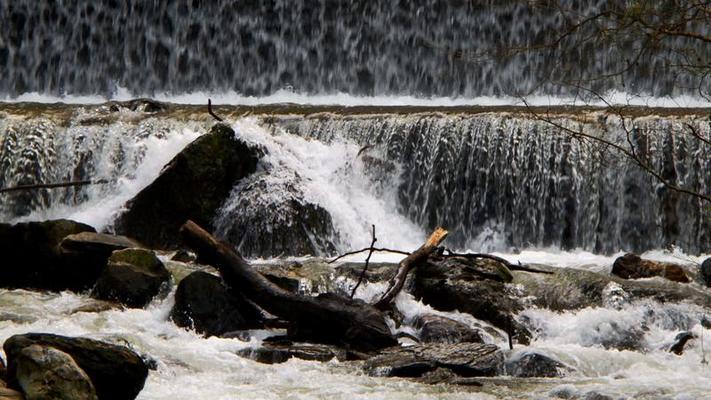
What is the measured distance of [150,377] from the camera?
331 inches

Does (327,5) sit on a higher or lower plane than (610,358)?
higher

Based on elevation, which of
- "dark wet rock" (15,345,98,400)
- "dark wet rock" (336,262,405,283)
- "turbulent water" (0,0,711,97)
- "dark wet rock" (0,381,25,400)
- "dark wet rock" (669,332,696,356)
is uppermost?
"turbulent water" (0,0,711,97)

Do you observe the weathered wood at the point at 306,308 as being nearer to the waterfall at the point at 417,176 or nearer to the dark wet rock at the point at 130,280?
the dark wet rock at the point at 130,280

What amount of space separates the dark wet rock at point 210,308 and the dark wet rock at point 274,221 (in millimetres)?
2963

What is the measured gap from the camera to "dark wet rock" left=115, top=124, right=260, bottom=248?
44.8ft

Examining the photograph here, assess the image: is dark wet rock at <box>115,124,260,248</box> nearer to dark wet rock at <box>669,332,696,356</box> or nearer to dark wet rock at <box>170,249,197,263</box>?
dark wet rock at <box>170,249,197,263</box>

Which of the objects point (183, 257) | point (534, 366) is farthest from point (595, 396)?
point (183, 257)

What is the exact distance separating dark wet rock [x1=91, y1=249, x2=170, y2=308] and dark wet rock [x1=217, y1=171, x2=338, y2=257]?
2393mm

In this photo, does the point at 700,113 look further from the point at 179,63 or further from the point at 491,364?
the point at 179,63

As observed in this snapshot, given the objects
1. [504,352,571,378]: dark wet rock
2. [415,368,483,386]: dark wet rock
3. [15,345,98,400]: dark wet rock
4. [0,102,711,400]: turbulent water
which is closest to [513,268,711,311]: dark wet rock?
[0,102,711,400]: turbulent water

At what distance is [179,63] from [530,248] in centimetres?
883

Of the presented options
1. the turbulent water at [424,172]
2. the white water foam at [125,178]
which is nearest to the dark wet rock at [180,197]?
the turbulent water at [424,172]

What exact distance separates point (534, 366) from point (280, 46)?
1251cm

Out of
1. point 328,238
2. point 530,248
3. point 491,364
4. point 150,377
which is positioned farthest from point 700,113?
point 150,377
